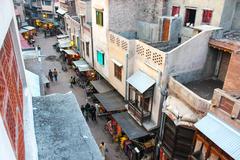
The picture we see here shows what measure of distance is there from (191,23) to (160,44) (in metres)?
3.99

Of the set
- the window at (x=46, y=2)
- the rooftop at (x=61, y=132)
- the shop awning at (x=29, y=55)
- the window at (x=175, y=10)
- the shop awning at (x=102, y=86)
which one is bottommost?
the shop awning at (x=102, y=86)

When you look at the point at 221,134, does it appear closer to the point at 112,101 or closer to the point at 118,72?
the point at 118,72

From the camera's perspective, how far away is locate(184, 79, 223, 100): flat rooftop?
487 inches

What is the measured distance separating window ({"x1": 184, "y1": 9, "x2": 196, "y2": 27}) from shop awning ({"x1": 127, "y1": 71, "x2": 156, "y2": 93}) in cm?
635

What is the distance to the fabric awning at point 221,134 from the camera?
305 inches

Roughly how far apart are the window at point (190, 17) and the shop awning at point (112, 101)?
25.6ft

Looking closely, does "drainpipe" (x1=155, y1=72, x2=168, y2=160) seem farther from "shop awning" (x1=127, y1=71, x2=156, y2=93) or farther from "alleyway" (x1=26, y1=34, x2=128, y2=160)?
"alleyway" (x1=26, y1=34, x2=128, y2=160)

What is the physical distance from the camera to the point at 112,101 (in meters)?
17.2

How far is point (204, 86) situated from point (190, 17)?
6750 mm

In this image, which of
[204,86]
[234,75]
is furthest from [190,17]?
[234,75]

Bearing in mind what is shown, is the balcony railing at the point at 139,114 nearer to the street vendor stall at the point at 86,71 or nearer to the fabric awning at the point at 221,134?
the fabric awning at the point at 221,134

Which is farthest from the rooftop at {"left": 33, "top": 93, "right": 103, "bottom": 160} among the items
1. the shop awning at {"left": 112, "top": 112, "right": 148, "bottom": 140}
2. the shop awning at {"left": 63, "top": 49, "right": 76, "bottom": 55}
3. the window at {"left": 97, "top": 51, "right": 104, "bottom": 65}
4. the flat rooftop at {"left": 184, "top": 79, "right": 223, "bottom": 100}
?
the shop awning at {"left": 63, "top": 49, "right": 76, "bottom": 55}

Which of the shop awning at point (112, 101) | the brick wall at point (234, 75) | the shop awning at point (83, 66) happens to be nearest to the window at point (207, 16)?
the brick wall at point (234, 75)

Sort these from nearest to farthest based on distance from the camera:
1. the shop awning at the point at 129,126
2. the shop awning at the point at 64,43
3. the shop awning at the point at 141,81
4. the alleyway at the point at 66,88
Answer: the shop awning at the point at 141,81
the shop awning at the point at 129,126
the alleyway at the point at 66,88
the shop awning at the point at 64,43
